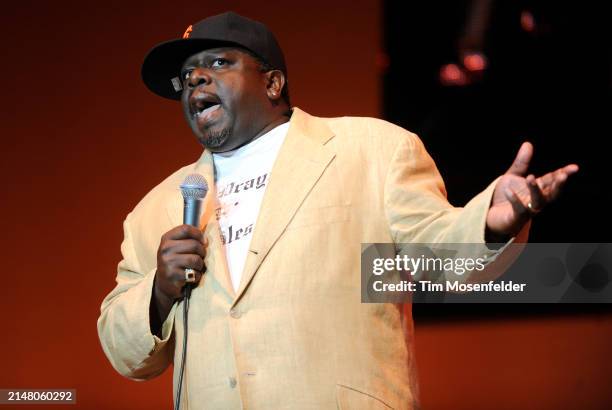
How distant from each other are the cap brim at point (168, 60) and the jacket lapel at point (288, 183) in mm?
309

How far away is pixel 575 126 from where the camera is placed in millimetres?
3793

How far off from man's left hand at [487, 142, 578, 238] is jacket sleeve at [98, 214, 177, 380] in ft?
2.65

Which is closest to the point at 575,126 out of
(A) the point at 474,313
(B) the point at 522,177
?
(A) the point at 474,313

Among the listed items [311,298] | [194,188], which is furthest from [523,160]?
[194,188]

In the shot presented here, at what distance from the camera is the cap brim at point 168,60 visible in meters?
2.19

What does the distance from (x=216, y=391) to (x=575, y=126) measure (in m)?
2.38

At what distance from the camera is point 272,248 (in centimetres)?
196

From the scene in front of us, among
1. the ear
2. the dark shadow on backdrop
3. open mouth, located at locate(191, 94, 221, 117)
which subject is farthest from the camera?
the dark shadow on backdrop

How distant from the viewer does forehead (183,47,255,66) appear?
218 cm

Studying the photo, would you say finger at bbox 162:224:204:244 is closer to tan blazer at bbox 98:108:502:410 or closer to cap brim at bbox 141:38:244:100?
tan blazer at bbox 98:108:502:410

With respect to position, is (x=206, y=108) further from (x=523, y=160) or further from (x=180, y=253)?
(x=523, y=160)

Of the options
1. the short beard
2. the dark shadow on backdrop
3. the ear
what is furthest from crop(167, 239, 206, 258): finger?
the dark shadow on backdrop

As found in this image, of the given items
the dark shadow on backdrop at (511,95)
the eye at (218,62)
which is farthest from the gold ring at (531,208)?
the dark shadow on backdrop at (511,95)

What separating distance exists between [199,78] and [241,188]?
28cm
